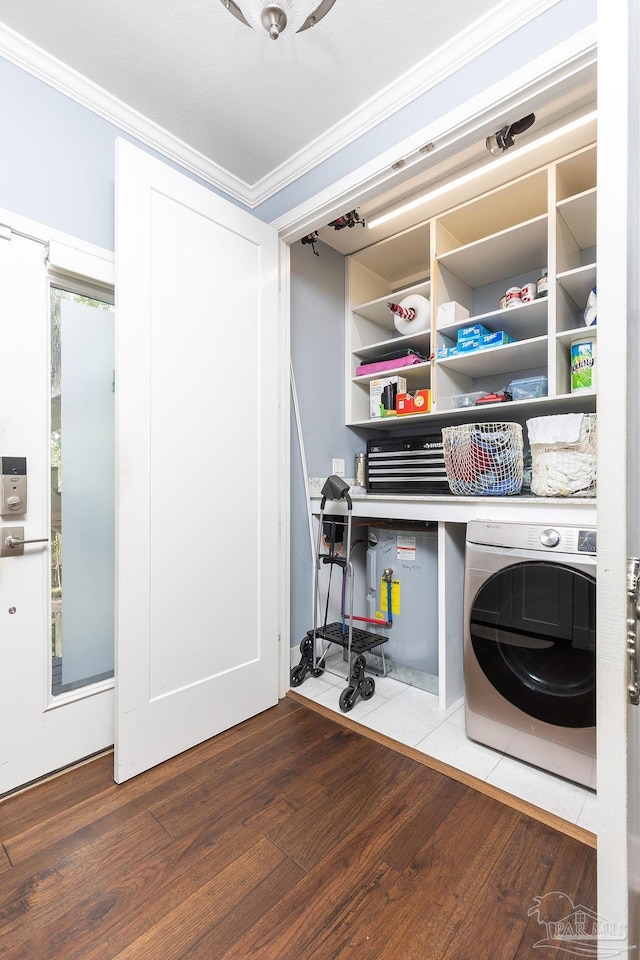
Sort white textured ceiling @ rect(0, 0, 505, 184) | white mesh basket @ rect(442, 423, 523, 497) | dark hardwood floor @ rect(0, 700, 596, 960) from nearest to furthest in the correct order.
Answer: dark hardwood floor @ rect(0, 700, 596, 960), white textured ceiling @ rect(0, 0, 505, 184), white mesh basket @ rect(442, 423, 523, 497)

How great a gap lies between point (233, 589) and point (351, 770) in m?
0.82

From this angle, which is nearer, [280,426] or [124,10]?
[124,10]

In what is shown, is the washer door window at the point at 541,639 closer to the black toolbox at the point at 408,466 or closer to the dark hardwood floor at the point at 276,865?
the dark hardwood floor at the point at 276,865

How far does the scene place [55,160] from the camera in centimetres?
162

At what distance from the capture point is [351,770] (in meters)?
1.63

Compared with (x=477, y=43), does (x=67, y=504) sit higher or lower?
lower

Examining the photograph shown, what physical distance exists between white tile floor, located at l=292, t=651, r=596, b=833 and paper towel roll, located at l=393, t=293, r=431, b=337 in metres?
1.95

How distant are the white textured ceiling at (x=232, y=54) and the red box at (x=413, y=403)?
1.30 meters

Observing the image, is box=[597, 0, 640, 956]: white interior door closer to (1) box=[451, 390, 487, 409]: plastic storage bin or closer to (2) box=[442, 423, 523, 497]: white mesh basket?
(2) box=[442, 423, 523, 497]: white mesh basket

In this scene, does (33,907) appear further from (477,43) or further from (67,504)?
(477,43)

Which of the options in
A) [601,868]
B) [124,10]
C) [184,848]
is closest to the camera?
[601,868]

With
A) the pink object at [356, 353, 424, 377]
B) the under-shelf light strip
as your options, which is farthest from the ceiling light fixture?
the pink object at [356, 353, 424, 377]

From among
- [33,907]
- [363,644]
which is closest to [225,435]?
[363,644]

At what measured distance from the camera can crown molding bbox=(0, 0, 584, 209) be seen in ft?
4.84
